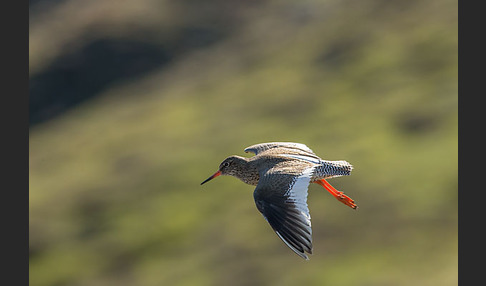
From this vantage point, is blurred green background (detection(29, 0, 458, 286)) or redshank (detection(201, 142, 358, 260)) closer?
redshank (detection(201, 142, 358, 260))

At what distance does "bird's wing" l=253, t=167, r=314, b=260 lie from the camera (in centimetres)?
1725

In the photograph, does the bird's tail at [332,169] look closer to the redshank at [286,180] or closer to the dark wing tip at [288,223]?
the redshank at [286,180]

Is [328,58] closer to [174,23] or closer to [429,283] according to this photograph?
[174,23]

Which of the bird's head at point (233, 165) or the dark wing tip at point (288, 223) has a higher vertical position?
the bird's head at point (233, 165)

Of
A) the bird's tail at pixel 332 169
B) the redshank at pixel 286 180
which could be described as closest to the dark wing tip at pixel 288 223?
the redshank at pixel 286 180

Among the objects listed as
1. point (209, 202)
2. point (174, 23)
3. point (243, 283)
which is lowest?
point (243, 283)

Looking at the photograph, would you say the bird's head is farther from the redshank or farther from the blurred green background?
the blurred green background

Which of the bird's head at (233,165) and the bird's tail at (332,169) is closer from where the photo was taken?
the bird's tail at (332,169)

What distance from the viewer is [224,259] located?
48.6 metres

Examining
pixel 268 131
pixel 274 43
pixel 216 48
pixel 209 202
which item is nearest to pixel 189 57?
pixel 216 48

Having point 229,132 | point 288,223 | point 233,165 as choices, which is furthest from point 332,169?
point 229,132

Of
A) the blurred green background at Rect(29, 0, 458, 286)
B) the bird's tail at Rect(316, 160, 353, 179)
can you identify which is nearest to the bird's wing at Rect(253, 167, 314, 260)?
the bird's tail at Rect(316, 160, 353, 179)

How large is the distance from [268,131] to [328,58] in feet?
54.6

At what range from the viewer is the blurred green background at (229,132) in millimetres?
46812
